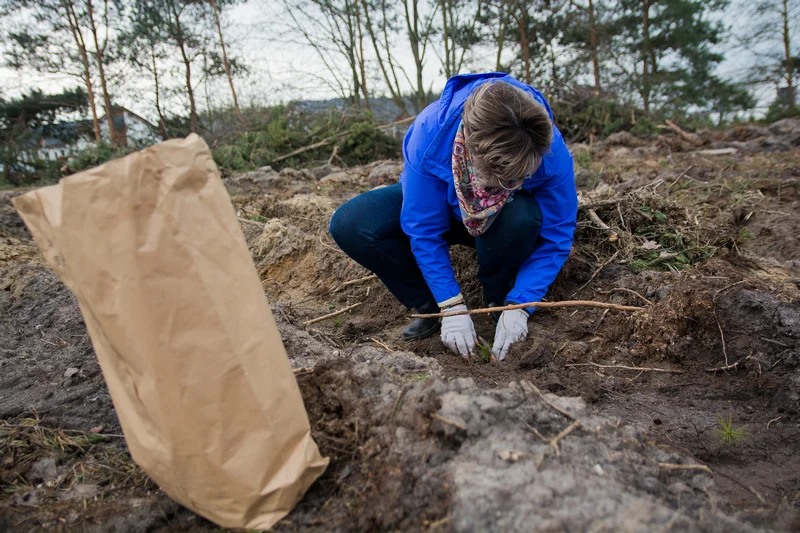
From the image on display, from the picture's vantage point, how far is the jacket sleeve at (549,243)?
7.53 feet

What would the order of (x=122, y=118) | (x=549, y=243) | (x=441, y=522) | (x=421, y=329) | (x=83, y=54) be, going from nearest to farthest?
(x=441, y=522)
(x=549, y=243)
(x=421, y=329)
(x=83, y=54)
(x=122, y=118)

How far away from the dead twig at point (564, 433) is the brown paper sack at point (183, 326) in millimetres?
549

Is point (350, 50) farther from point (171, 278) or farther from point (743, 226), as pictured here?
point (171, 278)

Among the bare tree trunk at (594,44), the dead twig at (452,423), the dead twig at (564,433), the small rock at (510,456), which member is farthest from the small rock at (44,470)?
the bare tree trunk at (594,44)

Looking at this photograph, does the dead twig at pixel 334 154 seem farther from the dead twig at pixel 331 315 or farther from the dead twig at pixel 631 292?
the dead twig at pixel 631 292

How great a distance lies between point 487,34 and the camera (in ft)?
38.9

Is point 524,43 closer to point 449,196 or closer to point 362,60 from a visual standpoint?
point 362,60

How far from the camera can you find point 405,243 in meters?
2.56

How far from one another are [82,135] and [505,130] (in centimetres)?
1088

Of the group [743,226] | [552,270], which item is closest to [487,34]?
[743,226]

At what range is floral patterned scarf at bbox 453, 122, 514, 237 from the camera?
1953 millimetres

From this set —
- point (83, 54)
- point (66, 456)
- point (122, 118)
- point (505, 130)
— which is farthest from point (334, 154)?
point (66, 456)

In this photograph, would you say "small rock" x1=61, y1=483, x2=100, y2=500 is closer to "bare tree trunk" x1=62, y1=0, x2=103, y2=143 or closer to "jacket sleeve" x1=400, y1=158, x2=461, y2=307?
"jacket sleeve" x1=400, y1=158, x2=461, y2=307

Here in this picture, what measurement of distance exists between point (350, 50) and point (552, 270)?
34.1ft
